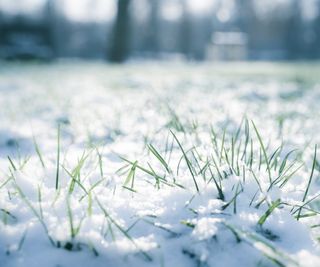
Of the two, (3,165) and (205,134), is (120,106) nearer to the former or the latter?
(205,134)

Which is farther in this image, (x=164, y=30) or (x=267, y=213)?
(x=164, y=30)

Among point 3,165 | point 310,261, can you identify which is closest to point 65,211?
point 3,165

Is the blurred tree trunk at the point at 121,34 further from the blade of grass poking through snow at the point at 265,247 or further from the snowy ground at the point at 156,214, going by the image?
the blade of grass poking through snow at the point at 265,247

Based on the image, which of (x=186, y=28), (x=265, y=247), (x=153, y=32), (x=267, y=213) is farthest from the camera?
(x=153, y=32)

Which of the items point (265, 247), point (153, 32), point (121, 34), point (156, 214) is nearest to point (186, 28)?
point (153, 32)

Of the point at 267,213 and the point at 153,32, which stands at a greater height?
the point at 153,32

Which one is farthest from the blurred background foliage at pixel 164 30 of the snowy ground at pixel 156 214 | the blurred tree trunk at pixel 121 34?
the snowy ground at pixel 156 214

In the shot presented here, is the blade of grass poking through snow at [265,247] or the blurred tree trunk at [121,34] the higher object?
the blurred tree trunk at [121,34]

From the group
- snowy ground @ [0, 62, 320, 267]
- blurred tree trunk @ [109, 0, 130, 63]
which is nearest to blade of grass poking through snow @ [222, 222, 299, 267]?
snowy ground @ [0, 62, 320, 267]

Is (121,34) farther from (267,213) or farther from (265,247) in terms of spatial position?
(265,247)
